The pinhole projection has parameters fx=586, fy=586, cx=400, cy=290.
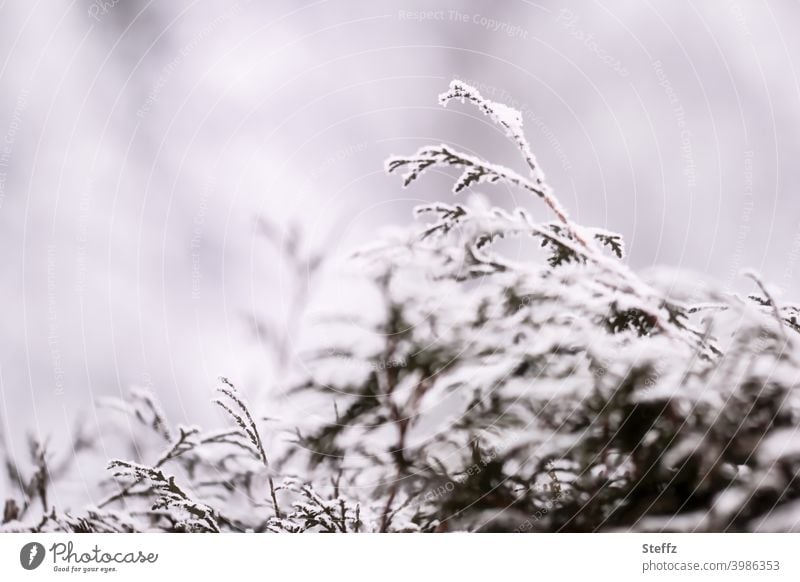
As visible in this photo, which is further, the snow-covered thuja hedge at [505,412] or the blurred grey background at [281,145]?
the blurred grey background at [281,145]

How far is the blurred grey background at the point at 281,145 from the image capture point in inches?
32.2

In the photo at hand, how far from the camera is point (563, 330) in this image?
2.33ft

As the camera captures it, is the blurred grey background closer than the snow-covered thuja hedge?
No

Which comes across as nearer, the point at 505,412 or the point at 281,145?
the point at 505,412

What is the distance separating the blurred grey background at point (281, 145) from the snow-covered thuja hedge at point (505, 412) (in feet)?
0.25

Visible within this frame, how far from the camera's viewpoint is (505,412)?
2.42 feet

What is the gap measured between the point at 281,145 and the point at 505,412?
1.63 ft

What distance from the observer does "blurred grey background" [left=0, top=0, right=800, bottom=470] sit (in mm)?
818

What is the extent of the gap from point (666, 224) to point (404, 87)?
0.42m

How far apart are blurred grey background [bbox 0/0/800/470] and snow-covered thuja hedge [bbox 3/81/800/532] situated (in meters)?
0.08

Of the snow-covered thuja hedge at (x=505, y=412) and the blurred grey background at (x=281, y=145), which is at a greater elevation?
the blurred grey background at (x=281, y=145)

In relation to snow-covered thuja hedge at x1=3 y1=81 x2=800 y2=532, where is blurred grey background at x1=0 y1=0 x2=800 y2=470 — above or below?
above

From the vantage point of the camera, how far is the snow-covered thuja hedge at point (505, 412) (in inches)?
26.7
